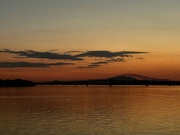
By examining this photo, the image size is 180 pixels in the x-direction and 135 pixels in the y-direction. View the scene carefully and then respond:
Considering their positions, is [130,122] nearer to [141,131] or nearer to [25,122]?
[141,131]

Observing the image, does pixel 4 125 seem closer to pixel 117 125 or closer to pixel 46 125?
pixel 46 125

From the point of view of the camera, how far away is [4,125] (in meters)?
38.6

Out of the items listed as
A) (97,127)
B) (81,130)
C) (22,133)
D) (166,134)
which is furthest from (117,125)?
(22,133)

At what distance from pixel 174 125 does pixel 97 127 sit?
26.9 feet

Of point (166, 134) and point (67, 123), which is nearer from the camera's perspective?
point (166, 134)

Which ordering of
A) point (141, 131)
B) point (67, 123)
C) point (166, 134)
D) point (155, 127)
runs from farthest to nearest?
1. point (67, 123)
2. point (155, 127)
3. point (141, 131)
4. point (166, 134)

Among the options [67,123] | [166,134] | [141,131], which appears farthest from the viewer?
[67,123]

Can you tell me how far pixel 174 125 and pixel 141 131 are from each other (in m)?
5.32

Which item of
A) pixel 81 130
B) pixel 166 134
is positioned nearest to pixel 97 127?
pixel 81 130

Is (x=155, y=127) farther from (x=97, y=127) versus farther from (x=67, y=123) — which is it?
(x=67, y=123)

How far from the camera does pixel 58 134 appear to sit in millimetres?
32906

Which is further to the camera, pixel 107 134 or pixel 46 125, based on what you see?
pixel 46 125

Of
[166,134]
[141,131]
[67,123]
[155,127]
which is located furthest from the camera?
[67,123]

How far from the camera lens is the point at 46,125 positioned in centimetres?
3909
